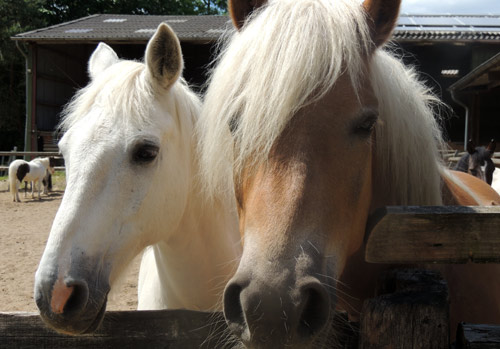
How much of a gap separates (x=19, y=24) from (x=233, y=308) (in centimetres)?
2843

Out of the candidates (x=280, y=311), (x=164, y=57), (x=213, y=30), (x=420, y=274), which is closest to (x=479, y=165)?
(x=164, y=57)

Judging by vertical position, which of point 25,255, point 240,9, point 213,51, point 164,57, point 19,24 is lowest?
point 25,255

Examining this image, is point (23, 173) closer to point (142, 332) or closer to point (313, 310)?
point (142, 332)

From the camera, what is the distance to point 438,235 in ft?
3.85

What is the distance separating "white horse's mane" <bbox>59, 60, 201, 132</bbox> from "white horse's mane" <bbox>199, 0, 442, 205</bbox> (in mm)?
399

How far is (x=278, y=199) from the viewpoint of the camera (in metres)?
1.24

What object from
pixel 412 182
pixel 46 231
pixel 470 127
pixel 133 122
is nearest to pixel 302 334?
pixel 412 182

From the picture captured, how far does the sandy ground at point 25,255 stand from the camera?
4.90 metres

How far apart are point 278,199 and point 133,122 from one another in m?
0.97

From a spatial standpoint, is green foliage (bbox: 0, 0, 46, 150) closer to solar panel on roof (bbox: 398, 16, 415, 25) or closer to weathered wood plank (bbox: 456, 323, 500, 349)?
solar panel on roof (bbox: 398, 16, 415, 25)

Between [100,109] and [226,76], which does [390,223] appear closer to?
[226,76]

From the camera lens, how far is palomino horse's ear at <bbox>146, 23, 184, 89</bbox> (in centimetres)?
203

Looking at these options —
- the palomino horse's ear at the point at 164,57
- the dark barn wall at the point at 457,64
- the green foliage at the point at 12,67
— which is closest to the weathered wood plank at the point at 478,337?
the palomino horse's ear at the point at 164,57

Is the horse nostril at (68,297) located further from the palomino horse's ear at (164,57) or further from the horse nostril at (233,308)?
the palomino horse's ear at (164,57)
